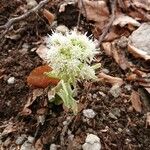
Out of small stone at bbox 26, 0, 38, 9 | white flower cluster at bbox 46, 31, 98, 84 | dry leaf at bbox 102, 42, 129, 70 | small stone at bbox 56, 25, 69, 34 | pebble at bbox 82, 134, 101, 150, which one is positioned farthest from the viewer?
small stone at bbox 26, 0, 38, 9

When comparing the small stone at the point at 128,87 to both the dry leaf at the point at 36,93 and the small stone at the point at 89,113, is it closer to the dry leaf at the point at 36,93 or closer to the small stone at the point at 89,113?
the small stone at the point at 89,113

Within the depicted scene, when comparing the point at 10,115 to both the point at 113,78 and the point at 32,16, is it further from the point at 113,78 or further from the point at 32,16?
the point at 32,16

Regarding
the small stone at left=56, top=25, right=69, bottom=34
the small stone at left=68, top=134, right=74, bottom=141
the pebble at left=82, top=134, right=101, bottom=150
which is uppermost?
the small stone at left=56, top=25, right=69, bottom=34

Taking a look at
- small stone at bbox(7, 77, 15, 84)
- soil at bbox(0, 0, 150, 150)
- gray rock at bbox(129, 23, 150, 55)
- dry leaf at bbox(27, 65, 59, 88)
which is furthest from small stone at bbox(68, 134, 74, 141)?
gray rock at bbox(129, 23, 150, 55)

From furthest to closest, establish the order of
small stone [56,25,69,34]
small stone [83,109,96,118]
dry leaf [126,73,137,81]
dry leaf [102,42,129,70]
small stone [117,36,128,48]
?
small stone [56,25,69,34] < small stone [117,36,128,48] < dry leaf [102,42,129,70] < dry leaf [126,73,137,81] < small stone [83,109,96,118]

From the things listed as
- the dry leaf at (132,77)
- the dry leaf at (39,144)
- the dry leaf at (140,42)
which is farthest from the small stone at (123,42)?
the dry leaf at (39,144)

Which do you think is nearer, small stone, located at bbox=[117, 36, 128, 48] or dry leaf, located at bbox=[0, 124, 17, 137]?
dry leaf, located at bbox=[0, 124, 17, 137]

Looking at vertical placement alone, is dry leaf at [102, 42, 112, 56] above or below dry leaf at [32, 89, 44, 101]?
above

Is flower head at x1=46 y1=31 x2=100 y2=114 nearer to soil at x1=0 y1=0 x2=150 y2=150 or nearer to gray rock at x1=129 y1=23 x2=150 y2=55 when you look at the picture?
soil at x1=0 y1=0 x2=150 y2=150
